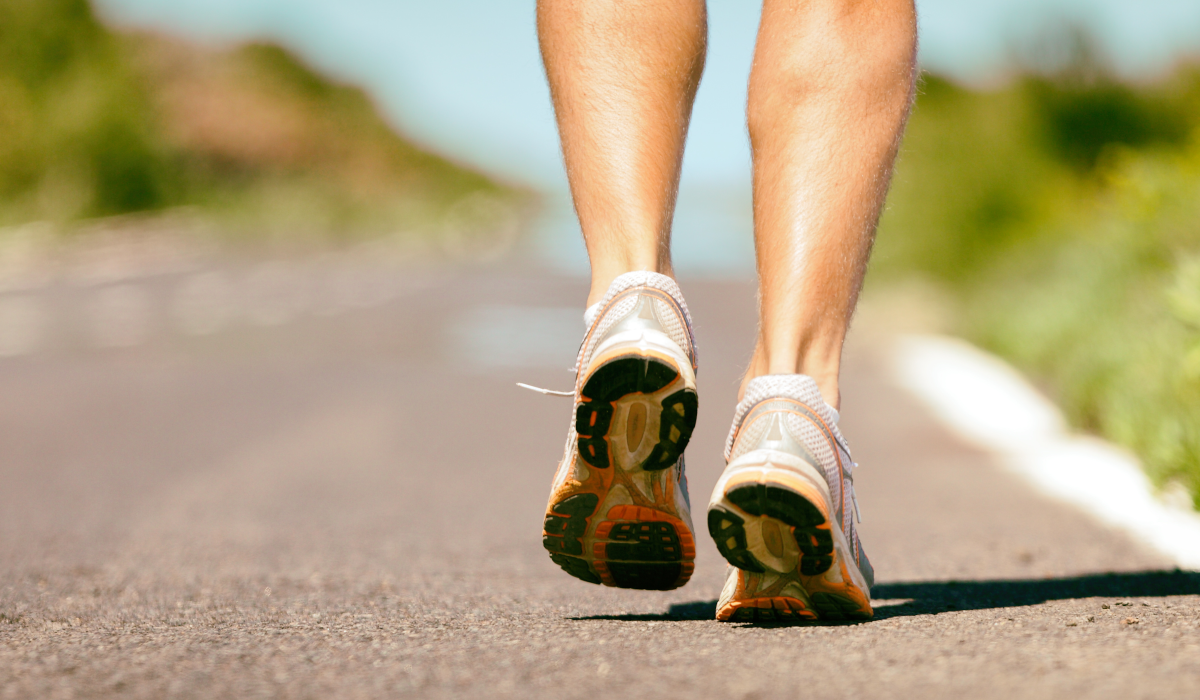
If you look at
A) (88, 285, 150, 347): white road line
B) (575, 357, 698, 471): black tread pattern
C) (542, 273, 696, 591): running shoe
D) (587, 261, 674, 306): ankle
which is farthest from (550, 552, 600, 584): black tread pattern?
(88, 285, 150, 347): white road line

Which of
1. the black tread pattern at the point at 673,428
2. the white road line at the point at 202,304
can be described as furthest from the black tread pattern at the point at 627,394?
the white road line at the point at 202,304

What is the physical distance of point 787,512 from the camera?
163 centimetres

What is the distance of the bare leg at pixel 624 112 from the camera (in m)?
1.88

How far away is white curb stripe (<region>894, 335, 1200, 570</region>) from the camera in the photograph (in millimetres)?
2873

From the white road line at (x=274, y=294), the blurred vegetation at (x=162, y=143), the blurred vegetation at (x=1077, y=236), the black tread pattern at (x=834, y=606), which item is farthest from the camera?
the blurred vegetation at (x=162, y=143)

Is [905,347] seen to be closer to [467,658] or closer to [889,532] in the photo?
[889,532]

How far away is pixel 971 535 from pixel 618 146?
62.2 inches

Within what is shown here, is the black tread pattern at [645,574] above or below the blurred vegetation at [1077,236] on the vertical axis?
below


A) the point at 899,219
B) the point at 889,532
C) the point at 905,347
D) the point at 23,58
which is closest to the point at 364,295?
the point at 899,219

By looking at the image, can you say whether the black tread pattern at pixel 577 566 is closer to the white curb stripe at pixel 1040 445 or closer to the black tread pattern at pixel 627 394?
the black tread pattern at pixel 627 394

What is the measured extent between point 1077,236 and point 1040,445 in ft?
12.5

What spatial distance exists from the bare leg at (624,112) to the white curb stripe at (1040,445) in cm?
139

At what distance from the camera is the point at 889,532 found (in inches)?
119

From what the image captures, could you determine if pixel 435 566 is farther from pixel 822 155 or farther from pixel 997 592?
pixel 822 155
